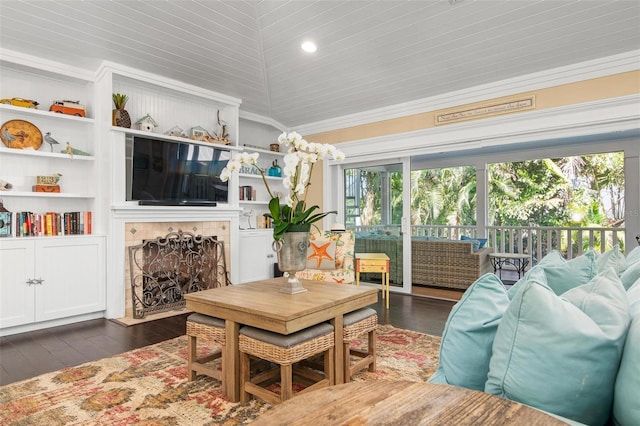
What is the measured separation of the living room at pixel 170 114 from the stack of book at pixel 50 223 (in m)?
0.12

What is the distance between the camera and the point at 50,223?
3793 millimetres

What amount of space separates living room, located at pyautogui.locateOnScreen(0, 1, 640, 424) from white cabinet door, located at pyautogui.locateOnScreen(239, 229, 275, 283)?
369 millimetres

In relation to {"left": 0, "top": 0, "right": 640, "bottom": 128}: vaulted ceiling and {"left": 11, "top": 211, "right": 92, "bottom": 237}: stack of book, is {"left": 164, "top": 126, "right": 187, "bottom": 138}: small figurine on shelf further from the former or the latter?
{"left": 11, "top": 211, "right": 92, "bottom": 237}: stack of book

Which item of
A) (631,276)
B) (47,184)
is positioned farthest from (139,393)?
(47,184)

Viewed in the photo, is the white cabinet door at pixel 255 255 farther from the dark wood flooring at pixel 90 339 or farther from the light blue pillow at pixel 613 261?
the light blue pillow at pixel 613 261

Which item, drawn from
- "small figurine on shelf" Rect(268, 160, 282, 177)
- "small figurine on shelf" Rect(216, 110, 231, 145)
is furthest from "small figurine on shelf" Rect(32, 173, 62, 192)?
"small figurine on shelf" Rect(268, 160, 282, 177)

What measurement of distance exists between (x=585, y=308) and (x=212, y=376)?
6.80 ft

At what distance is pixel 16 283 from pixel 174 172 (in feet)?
6.16

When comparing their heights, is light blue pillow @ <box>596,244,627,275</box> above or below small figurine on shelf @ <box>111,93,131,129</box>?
below

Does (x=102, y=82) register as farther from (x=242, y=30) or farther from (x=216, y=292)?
(x=216, y=292)

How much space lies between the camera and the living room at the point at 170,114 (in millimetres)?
3475

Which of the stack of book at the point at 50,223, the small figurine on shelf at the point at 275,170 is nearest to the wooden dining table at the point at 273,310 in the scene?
the stack of book at the point at 50,223

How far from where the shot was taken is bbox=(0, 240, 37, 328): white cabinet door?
3.36 metres

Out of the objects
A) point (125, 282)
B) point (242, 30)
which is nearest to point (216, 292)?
point (125, 282)
